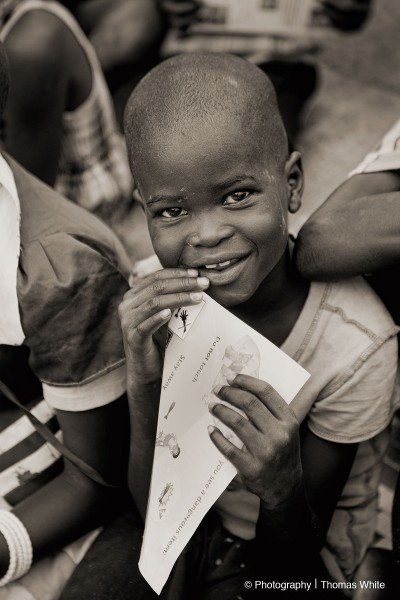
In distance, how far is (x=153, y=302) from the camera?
123 cm

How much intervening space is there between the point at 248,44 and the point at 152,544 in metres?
2.51

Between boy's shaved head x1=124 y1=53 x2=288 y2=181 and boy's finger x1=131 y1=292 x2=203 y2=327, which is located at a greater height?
boy's shaved head x1=124 y1=53 x2=288 y2=181

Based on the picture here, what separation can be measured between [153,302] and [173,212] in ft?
0.65

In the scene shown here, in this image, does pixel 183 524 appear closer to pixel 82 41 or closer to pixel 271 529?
pixel 271 529

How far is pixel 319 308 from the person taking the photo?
1.46m

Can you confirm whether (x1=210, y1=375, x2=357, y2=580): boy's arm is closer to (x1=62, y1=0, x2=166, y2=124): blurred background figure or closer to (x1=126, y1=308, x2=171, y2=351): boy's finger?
(x1=126, y1=308, x2=171, y2=351): boy's finger

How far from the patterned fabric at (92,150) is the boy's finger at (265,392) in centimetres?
169

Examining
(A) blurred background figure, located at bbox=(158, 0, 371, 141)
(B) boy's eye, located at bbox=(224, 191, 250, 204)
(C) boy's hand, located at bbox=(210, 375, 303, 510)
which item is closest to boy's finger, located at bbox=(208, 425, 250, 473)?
(C) boy's hand, located at bbox=(210, 375, 303, 510)

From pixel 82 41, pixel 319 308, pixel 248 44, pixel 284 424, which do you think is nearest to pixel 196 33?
pixel 248 44

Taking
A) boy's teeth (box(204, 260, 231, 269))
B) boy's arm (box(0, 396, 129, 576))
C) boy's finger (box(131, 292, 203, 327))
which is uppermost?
boy's finger (box(131, 292, 203, 327))

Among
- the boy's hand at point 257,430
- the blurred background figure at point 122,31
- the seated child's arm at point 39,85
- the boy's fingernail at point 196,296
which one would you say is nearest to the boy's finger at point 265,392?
the boy's hand at point 257,430

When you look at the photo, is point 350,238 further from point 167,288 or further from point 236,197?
point 167,288

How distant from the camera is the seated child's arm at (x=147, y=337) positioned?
124cm

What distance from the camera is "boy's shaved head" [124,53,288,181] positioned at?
1.29 m
